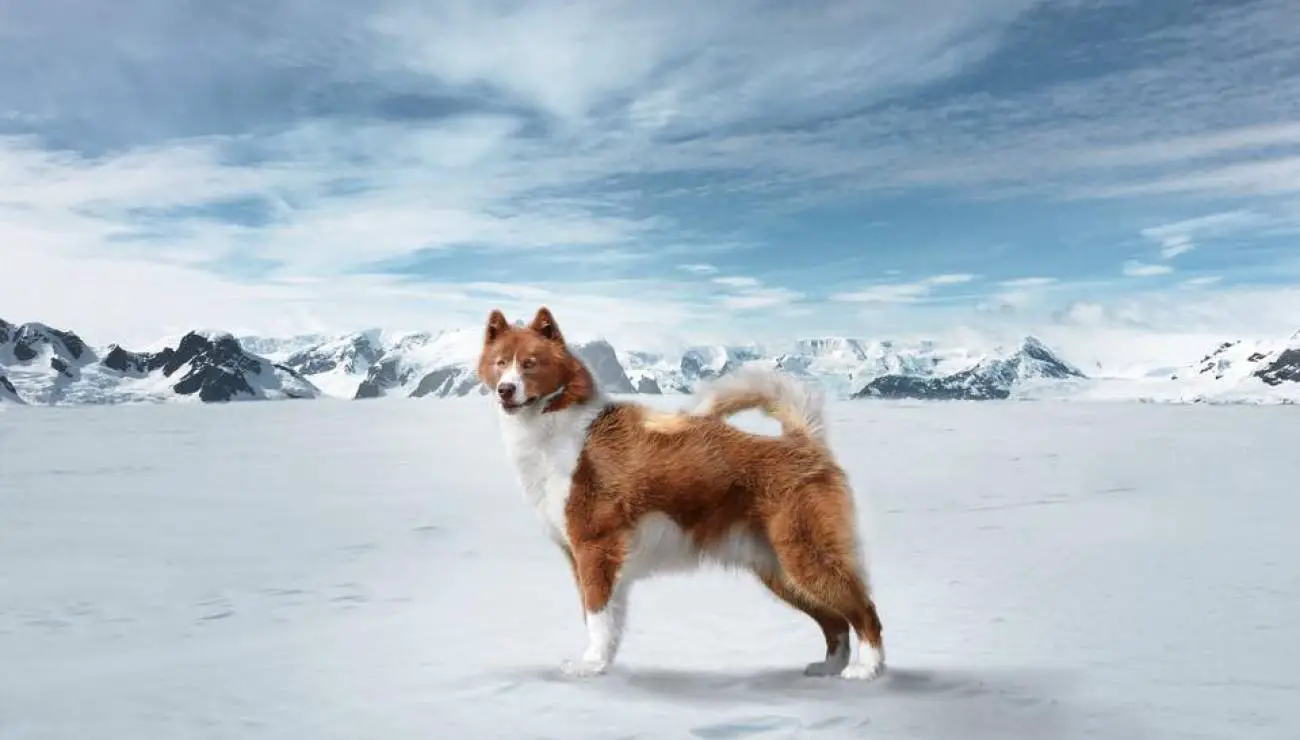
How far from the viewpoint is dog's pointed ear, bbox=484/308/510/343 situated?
578 cm

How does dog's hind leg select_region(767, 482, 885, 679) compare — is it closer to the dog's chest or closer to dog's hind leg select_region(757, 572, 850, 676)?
dog's hind leg select_region(757, 572, 850, 676)

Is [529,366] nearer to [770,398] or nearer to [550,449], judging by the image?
[550,449]

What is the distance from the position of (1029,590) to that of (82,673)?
24.2ft

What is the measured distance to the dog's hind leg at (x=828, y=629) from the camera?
19.5 feet

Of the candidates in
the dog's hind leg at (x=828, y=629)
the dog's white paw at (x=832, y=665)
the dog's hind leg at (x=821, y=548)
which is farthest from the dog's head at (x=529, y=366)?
the dog's white paw at (x=832, y=665)

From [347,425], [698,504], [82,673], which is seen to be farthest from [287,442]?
[698,504]

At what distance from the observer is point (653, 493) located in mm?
5629

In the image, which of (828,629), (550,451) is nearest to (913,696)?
(828,629)

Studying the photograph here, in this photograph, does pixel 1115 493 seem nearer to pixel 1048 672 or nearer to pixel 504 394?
pixel 1048 672

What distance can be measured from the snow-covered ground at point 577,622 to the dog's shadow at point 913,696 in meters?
0.02

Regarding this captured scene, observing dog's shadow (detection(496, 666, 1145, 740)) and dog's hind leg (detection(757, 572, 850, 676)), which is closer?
dog's shadow (detection(496, 666, 1145, 740))

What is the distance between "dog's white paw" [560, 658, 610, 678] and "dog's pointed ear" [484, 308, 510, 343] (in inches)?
75.5

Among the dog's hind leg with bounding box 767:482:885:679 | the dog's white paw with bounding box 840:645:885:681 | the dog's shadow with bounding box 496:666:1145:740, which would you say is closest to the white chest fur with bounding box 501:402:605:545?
the dog's shadow with bounding box 496:666:1145:740

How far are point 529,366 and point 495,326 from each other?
380mm
